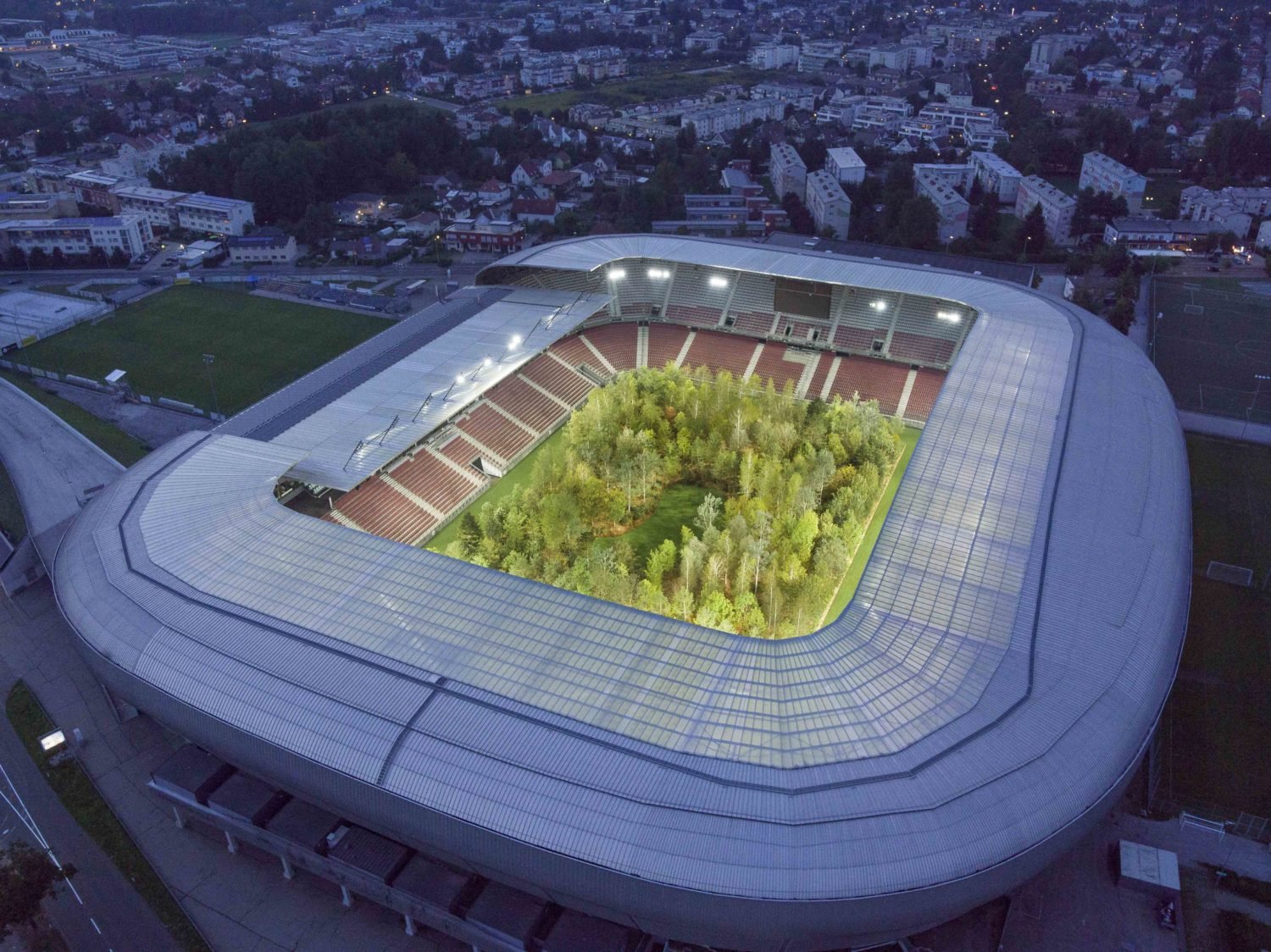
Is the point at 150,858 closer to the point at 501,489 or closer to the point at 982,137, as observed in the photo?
the point at 501,489

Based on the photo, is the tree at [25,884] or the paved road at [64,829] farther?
the paved road at [64,829]

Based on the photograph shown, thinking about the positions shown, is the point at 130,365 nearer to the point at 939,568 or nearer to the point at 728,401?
the point at 728,401

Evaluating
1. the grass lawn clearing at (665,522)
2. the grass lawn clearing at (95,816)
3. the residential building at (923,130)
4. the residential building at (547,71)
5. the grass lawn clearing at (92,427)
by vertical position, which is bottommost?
the grass lawn clearing at (95,816)

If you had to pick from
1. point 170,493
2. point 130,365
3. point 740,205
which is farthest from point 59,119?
point 170,493

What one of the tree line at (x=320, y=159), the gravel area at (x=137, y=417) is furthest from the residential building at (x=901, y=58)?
the gravel area at (x=137, y=417)

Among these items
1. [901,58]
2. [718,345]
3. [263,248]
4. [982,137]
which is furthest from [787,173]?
[901,58]

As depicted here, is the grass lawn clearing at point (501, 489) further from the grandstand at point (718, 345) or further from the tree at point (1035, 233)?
the tree at point (1035, 233)

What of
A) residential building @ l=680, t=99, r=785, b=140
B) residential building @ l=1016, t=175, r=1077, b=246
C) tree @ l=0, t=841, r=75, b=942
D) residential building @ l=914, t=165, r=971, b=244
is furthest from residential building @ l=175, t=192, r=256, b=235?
residential building @ l=1016, t=175, r=1077, b=246
